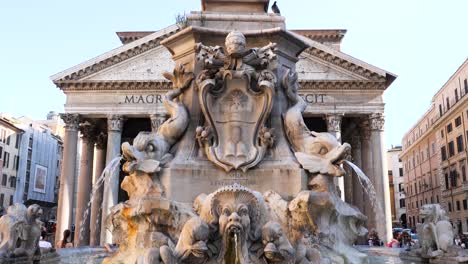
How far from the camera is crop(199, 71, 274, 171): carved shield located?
19.5ft

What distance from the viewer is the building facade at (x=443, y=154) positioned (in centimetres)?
4775

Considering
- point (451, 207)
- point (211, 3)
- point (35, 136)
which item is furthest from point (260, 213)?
point (35, 136)

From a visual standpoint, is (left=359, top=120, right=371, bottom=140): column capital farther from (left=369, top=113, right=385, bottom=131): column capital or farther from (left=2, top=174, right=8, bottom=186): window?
(left=2, top=174, right=8, bottom=186): window

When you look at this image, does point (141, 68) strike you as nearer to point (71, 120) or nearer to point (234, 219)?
point (71, 120)

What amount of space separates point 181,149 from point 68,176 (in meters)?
27.4

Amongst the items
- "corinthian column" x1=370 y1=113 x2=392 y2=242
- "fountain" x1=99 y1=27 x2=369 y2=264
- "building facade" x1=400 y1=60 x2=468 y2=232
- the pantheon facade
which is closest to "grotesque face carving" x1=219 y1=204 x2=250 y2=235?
"fountain" x1=99 y1=27 x2=369 y2=264

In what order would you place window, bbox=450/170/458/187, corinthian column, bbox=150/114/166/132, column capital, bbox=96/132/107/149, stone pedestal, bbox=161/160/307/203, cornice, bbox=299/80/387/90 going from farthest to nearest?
1. window, bbox=450/170/458/187
2. column capital, bbox=96/132/107/149
3. cornice, bbox=299/80/387/90
4. corinthian column, bbox=150/114/166/132
5. stone pedestal, bbox=161/160/307/203

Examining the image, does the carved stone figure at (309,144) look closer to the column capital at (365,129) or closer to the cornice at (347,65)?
the cornice at (347,65)

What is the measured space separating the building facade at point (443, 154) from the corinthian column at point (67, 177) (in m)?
36.0

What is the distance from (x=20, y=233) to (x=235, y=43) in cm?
429

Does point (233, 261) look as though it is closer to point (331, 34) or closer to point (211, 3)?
point (211, 3)

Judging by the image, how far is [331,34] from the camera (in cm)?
4275

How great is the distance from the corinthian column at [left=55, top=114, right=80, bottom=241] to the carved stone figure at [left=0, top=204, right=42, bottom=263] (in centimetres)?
2496

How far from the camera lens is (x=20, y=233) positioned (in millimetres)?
7039
